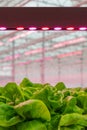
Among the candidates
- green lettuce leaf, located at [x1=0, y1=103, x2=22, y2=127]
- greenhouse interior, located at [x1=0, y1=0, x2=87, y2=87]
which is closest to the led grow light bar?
green lettuce leaf, located at [x1=0, y1=103, x2=22, y2=127]

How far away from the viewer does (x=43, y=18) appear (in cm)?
301

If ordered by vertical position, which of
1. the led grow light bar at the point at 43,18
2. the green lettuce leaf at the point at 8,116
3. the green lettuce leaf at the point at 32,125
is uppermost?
the led grow light bar at the point at 43,18

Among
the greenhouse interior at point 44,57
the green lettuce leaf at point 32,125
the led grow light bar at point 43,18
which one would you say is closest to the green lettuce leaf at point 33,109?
the green lettuce leaf at point 32,125

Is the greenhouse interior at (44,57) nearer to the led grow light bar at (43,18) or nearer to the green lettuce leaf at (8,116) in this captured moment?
the led grow light bar at (43,18)

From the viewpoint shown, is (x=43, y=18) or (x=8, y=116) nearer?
(x=8, y=116)

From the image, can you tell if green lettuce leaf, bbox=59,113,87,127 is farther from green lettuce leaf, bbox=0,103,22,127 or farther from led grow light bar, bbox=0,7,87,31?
led grow light bar, bbox=0,7,87,31

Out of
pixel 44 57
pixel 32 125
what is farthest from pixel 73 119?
pixel 44 57

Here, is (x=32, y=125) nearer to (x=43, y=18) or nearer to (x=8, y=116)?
(x=8, y=116)

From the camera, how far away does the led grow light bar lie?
2.97 m

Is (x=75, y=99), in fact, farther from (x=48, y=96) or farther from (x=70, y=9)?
(x=70, y=9)

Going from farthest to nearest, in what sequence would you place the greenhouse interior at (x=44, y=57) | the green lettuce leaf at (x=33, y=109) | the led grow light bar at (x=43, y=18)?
the greenhouse interior at (x=44, y=57) < the led grow light bar at (x=43, y=18) < the green lettuce leaf at (x=33, y=109)

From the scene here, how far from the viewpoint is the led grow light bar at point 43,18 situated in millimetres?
2969

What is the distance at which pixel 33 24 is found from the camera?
3.07 m

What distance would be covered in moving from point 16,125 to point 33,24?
2652 millimetres
